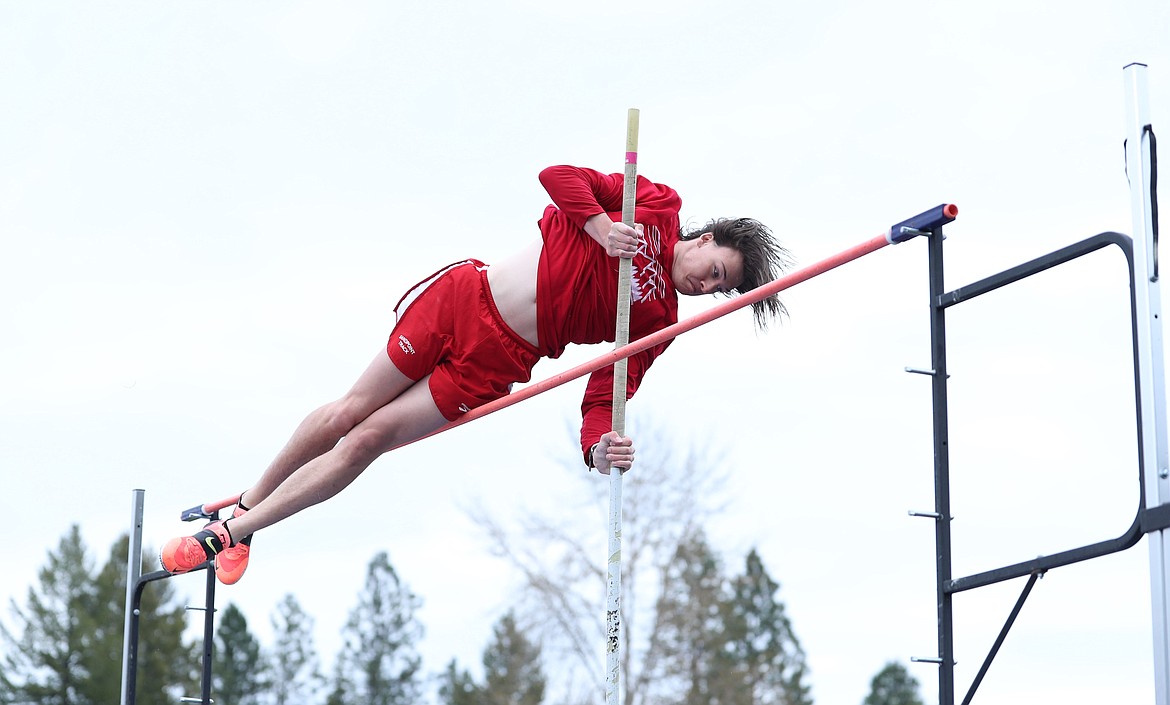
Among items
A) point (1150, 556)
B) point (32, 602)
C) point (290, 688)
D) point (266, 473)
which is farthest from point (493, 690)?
point (1150, 556)

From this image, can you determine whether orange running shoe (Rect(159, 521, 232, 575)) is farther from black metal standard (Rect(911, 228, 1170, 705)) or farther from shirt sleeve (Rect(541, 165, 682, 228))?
black metal standard (Rect(911, 228, 1170, 705))

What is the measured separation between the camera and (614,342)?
176 inches

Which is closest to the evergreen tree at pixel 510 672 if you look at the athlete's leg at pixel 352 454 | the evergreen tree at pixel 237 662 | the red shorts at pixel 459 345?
the evergreen tree at pixel 237 662

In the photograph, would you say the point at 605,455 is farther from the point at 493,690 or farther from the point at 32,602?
the point at 32,602

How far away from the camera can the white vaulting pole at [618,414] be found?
4.26 meters

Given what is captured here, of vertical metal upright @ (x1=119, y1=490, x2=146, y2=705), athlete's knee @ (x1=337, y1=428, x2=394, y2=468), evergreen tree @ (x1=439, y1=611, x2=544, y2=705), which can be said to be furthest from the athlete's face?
evergreen tree @ (x1=439, y1=611, x2=544, y2=705)

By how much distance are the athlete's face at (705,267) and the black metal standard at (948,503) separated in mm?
892

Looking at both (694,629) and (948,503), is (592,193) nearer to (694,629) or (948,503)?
(948,503)

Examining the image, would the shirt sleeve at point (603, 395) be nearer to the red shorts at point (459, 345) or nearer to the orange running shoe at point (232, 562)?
the red shorts at point (459, 345)

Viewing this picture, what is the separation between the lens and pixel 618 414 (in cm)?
450

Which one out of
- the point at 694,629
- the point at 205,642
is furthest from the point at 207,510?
the point at 694,629

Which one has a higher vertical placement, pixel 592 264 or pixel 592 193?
pixel 592 193

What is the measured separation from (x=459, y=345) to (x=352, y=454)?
0.47 metres

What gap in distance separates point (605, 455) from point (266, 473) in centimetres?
113
